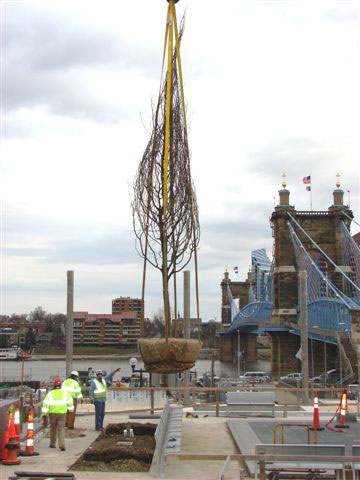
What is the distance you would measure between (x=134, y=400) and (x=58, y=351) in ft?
381

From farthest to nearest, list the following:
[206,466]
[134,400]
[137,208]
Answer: [134,400] → [137,208] → [206,466]

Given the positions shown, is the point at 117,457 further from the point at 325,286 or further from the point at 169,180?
the point at 325,286

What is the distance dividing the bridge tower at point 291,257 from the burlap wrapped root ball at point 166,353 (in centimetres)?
5869

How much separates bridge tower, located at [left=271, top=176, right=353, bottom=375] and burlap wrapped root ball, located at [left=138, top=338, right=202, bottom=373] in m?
58.7

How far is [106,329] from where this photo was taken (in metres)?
158

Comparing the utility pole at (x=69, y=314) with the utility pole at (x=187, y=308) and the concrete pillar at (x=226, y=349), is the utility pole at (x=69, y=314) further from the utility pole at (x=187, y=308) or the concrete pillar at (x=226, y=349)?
the concrete pillar at (x=226, y=349)

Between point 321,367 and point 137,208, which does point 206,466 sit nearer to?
point 137,208

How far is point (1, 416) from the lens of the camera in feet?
33.8

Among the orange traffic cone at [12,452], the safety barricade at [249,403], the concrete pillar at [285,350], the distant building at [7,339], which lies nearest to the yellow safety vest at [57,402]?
the orange traffic cone at [12,452]

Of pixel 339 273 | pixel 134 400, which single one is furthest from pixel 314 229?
pixel 134 400

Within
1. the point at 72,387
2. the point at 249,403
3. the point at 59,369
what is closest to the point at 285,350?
the point at 59,369

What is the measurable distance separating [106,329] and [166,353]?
150m

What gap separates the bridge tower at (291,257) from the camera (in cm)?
6900

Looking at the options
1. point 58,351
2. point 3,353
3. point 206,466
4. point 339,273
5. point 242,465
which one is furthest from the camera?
point 58,351
